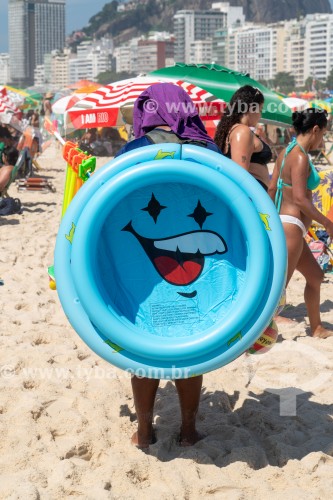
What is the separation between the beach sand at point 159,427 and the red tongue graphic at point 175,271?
2.03ft

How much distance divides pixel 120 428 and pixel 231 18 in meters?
205

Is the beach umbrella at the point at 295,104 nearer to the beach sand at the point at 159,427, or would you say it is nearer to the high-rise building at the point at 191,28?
the beach sand at the point at 159,427

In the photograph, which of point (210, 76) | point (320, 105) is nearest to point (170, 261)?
point (210, 76)

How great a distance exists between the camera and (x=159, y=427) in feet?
9.28

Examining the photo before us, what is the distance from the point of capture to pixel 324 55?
148750mm

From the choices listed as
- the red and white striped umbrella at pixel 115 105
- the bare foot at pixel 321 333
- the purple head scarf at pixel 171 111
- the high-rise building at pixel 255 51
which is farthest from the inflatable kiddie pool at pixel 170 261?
the high-rise building at pixel 255 51

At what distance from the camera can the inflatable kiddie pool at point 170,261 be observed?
2277 millimetres

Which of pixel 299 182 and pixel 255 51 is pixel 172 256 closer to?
pixel 299 182

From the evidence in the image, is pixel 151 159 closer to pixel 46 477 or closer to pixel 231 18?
pixel 46 477

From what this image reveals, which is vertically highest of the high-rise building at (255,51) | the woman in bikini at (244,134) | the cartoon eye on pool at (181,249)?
the high-rise building at (255,51)

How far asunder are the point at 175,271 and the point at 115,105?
Answer: 516cm

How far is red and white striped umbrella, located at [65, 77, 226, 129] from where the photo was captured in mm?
7346

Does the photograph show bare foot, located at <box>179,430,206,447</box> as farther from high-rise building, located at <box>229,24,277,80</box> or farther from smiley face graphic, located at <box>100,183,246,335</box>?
high-rise building, located at <box>229,24,277,80</box>

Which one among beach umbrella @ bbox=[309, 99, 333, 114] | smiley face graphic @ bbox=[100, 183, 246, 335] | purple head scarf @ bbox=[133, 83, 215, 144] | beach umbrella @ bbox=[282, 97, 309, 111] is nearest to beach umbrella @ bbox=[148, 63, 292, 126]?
purple head scarf @ bbox=[133, 83, 215, 144]
